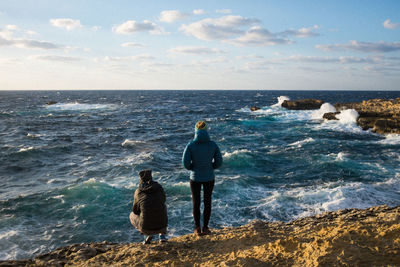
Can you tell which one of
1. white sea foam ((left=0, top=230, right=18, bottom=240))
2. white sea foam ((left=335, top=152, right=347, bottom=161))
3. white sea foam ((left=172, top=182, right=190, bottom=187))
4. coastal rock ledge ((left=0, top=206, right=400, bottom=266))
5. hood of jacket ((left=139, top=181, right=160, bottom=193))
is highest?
hood of jacket ((left=139, top=181, right=160, bottom=193))

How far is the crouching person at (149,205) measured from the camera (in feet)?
17.3

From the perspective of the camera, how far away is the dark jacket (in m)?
5.27

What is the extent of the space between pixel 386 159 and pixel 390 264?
1642cm

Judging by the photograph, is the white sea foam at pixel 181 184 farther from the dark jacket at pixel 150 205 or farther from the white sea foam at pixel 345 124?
the white sea foam at pixel 345 124

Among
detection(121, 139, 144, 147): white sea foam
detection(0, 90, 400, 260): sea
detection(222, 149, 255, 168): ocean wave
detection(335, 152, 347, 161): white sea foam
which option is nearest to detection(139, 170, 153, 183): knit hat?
detection(0, 90, 400, 260): sea

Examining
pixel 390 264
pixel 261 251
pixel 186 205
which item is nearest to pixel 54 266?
pixel 261 251

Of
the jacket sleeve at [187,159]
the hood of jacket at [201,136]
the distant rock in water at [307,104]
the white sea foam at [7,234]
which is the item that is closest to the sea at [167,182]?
the white sea foam at [7,234]

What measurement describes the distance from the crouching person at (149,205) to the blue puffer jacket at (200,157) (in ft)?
2.34

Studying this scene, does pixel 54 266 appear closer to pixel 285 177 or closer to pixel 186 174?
pixel 186 174

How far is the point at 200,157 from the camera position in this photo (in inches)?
216

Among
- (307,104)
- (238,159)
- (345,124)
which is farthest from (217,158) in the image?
(307,104)

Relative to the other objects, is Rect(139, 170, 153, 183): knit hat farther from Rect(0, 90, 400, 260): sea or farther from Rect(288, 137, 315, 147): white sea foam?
Rect(288, 137, 315, 147): white sea foam

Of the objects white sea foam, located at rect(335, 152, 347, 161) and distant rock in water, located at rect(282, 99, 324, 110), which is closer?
white sea foam, located at rect(335, 152, 347, 161)

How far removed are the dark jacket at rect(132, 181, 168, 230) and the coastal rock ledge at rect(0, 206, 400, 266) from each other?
547 millimetres
